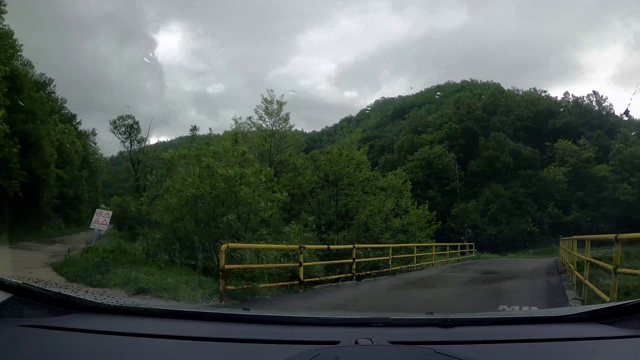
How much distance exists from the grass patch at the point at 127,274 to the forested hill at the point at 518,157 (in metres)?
1.11

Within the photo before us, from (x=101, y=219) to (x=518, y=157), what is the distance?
5.63 metres

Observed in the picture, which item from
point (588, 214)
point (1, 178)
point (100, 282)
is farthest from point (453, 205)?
point (1, 178)

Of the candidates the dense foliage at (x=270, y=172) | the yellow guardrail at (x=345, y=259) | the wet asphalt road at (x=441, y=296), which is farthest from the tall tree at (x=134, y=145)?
the wet asphalt road at (x=441, y=296)

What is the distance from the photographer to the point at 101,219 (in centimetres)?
670

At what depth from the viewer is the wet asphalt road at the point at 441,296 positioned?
714 centimetres

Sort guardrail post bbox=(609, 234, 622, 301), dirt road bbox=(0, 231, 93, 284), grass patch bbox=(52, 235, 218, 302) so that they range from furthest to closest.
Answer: grass patch bbox=(52, 235, 218, 302) < guardrail post bbox=(609, 234, 622, 301) < dirt road bbox=(0, 231, 93, 284)

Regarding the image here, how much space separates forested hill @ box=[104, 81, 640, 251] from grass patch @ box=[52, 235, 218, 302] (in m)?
1.11

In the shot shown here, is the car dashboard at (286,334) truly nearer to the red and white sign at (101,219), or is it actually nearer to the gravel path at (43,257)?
the gravel path at (43,257)

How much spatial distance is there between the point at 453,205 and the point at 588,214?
3.51 m

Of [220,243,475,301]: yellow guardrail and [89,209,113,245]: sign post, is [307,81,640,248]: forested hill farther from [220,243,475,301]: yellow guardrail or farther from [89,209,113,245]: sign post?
[89,209,113,245]: sign post

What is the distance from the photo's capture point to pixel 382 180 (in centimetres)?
1842

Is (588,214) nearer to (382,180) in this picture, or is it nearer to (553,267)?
(553,267)

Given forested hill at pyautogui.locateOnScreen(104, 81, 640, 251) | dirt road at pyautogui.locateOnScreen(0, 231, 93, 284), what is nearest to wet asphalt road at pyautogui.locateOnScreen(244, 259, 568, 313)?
forested hill at pyautogui.locateOnScreen(104, 81, 640, 251)

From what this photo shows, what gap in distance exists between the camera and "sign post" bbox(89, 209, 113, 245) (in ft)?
21.5
